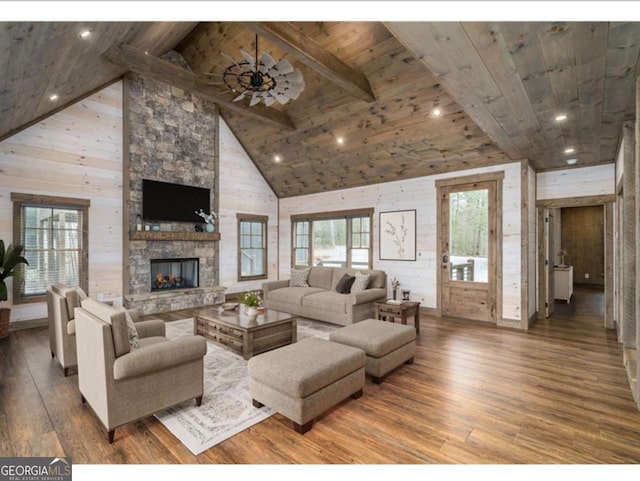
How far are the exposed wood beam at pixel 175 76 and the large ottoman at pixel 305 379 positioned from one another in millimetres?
4589

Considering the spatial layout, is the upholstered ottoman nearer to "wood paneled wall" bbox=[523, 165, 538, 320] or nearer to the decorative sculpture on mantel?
"wood paneled wall" bbox=[523, 165, 538, 320]

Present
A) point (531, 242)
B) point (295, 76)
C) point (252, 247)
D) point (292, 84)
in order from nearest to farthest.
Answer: point (295, 76), point (292, 84), point (531, 242), point (252, 247)

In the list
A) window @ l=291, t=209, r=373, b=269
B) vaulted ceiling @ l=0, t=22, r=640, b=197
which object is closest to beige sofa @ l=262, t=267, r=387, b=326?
window @ l=291, t=209, r=373, b=269

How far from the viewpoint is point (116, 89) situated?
19.6 feet

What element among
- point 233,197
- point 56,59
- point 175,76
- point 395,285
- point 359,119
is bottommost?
point 395,285

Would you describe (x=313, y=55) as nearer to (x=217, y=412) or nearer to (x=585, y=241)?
(x=217, y=412)

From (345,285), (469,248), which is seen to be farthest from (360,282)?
(469,248)

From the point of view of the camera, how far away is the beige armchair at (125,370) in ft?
7.06

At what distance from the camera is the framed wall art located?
6.42 meters

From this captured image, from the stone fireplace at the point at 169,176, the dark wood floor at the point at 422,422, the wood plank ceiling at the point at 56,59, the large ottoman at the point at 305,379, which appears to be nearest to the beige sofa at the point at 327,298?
the dark wood floor at the point at 422,422

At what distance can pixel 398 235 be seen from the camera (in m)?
6.61

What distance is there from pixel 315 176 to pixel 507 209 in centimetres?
408

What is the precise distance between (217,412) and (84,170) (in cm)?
529

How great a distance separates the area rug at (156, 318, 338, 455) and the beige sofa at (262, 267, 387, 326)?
1.91m
